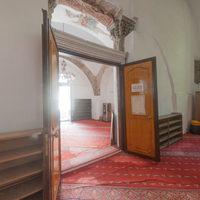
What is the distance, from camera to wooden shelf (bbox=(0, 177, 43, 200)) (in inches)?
74.3

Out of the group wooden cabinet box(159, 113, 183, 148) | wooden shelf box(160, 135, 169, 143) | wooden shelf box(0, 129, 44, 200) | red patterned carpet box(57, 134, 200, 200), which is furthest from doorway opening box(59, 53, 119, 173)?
wooden shelf box(0, 129, 44, 200)

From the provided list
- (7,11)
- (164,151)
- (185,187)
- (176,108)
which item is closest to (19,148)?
(7,11)

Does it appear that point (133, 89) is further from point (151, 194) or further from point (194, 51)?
point (194, 51)

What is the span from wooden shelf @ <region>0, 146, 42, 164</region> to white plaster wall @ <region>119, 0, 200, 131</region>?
2981 mm

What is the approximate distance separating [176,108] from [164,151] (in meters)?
2.05

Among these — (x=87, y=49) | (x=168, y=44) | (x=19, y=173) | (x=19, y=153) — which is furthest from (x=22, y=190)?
(x=168, y=44)

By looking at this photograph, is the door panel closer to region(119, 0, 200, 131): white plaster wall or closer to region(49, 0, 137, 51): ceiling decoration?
region(49, 0, 137, 51): ceiling decoration

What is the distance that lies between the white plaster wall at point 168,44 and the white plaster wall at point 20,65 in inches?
95.1

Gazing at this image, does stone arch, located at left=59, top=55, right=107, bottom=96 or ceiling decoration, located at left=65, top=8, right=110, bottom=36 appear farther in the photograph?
stone arch, located at left=59, top=55, right=107, bottom=96

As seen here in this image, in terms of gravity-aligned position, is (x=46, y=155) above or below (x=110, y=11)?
below

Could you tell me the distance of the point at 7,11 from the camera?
2.18 meters

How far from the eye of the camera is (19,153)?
6.56 ft

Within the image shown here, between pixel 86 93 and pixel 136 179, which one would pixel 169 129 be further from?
pixel 86 93

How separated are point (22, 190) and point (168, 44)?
534 centimetres
